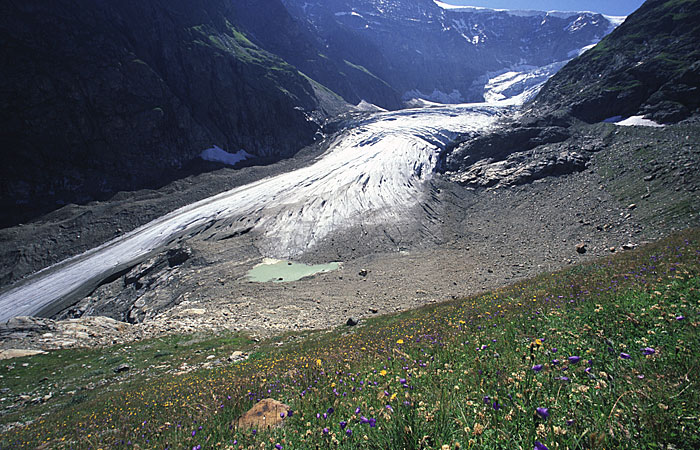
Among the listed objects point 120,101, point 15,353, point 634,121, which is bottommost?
point 634,121

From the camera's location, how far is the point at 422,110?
9719 centimetres

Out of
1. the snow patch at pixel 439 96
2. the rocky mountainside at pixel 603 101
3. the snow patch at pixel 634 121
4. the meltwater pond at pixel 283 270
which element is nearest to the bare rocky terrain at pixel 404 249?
the meltwater pond at pixel 283 270

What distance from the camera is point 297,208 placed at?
49.2 meters

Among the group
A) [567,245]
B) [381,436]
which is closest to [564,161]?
[567,245]

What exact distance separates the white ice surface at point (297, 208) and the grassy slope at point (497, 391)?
3453cm

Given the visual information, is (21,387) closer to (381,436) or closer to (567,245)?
(381,436)

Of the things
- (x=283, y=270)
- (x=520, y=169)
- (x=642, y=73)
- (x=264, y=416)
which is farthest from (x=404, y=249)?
(x=642, y=73)

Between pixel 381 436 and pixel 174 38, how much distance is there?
A: 10948 cm

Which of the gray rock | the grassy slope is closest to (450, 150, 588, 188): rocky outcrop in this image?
the grassy slope

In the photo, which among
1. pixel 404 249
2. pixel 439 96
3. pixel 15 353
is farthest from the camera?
pixel 439 96

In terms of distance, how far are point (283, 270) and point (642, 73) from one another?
75.9m

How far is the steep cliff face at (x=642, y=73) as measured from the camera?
48.9m

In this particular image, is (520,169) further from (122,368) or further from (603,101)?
(122,368)

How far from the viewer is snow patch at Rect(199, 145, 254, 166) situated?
248 feet
